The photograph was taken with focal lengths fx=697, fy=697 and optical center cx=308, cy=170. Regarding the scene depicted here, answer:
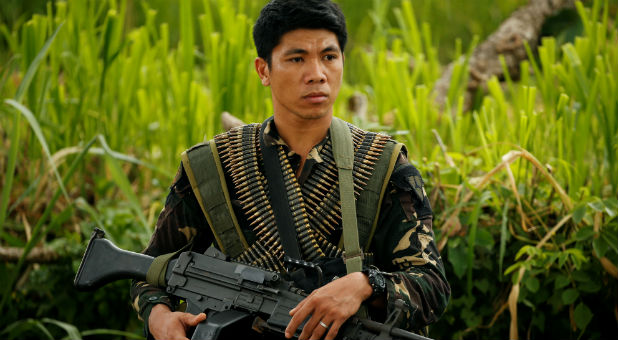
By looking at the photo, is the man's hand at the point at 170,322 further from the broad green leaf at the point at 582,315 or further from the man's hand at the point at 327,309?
the broad green leaf at the point at 582,315

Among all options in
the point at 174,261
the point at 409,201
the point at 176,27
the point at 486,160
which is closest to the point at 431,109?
the point at 486,160

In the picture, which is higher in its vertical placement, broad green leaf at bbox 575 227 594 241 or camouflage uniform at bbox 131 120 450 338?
camouflage uniform at bbox 131 120 450 338

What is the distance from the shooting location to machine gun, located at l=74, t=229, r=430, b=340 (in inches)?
81.6

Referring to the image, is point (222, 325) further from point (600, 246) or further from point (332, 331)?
point (600, 246)

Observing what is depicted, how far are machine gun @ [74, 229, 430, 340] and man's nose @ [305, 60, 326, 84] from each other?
626mm

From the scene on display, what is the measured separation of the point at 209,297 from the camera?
88.9 inches

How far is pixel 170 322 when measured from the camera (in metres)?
2.25

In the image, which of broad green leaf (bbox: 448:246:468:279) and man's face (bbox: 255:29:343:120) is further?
broad green leaf (bbox: 448:246:468:279)

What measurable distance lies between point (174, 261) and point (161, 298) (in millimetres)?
133

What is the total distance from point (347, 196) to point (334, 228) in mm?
136

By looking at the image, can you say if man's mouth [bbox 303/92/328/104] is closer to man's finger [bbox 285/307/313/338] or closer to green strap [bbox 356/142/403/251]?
green strap [bbox 356/142/403/251]

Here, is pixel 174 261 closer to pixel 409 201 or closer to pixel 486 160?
pixel 409 201

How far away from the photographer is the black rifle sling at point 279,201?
230cm

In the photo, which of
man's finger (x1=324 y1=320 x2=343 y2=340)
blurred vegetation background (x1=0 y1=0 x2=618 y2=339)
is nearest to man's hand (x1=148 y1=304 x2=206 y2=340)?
man's finger (x1=324 y1=320 x2=343 y2=340)
